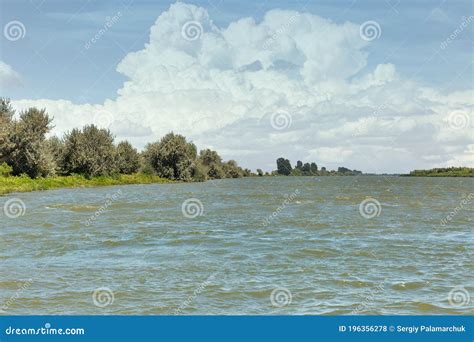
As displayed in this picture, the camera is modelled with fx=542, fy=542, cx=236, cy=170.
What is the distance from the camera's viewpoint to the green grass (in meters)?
62.4

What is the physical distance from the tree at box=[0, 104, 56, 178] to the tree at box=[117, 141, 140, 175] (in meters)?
33.4

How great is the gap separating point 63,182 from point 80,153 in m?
10.7

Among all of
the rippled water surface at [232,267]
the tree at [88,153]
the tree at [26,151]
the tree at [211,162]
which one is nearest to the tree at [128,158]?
the tree at [88,153]

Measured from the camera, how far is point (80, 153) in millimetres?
87375

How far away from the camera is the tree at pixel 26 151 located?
69.0 metres

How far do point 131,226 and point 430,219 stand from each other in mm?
19724

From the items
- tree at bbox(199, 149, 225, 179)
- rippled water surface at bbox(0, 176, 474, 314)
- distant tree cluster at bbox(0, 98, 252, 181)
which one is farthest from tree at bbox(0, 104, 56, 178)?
tree at bbox(199, 149, 225, 179)

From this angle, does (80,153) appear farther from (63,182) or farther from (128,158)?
(128,158)

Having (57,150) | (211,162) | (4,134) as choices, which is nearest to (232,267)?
(4,134)

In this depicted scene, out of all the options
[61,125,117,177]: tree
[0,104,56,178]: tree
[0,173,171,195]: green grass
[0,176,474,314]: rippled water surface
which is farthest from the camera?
Answer: [61,125,117,177]: tree

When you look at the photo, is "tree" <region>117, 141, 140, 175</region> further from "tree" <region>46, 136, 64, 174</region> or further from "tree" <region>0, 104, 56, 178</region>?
"tree" <region>0, 104, 56, 178</region>

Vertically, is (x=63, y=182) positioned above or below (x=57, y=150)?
below
